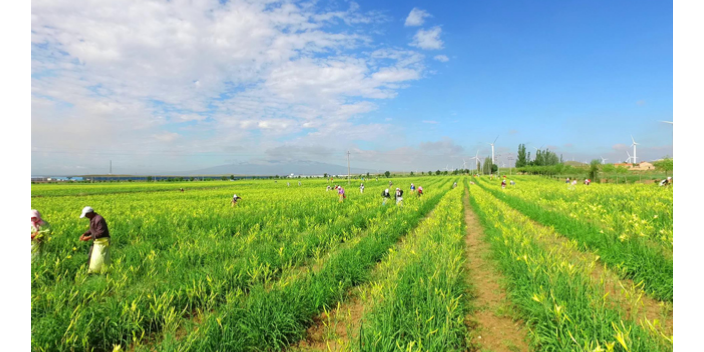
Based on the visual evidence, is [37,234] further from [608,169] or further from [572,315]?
[608,169]

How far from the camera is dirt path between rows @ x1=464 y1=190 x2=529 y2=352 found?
3389mm

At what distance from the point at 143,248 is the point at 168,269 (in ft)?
8.09

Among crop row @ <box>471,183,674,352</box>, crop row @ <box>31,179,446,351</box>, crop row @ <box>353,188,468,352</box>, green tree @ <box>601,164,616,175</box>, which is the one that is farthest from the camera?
green tree @ <box>601,164,616,175</box>

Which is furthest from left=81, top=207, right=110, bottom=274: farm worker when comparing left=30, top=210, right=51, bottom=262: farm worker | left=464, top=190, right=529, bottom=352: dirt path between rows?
left=464, top=190, right=529, bottom=352: dirt path between rows

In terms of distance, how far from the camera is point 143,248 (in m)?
6.99

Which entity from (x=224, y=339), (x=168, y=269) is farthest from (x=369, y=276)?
(x=168, y=269)

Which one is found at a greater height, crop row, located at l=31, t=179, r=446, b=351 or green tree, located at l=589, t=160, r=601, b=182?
green tree, located at l=589, t=160, r=601, b=182

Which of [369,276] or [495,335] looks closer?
[495,335]

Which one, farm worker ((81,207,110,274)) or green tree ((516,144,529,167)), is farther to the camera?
green tree ((516,144,529,167))

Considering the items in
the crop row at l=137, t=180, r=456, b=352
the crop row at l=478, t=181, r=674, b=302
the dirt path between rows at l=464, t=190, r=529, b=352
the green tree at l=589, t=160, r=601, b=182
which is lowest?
the dirt path between rows at l=464, t=190, r=529, b=352

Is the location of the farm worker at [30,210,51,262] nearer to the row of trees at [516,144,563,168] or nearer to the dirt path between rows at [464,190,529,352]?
the dirt path between rows at [464,190,529,352]

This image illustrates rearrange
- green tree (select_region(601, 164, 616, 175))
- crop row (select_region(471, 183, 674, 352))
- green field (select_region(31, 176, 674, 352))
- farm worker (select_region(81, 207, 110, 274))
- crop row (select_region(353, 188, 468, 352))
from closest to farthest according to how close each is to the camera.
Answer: crop row (select_region(471, 183, 674, 352))
crop row (select_region(353, 188, 468, 352))
green field (select_region(31, 176, 674, 352))
farm worker (select_region(81, 207, 110, 274))
green tree (select_region(601, 164, 616, 175))

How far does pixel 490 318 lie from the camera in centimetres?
407
